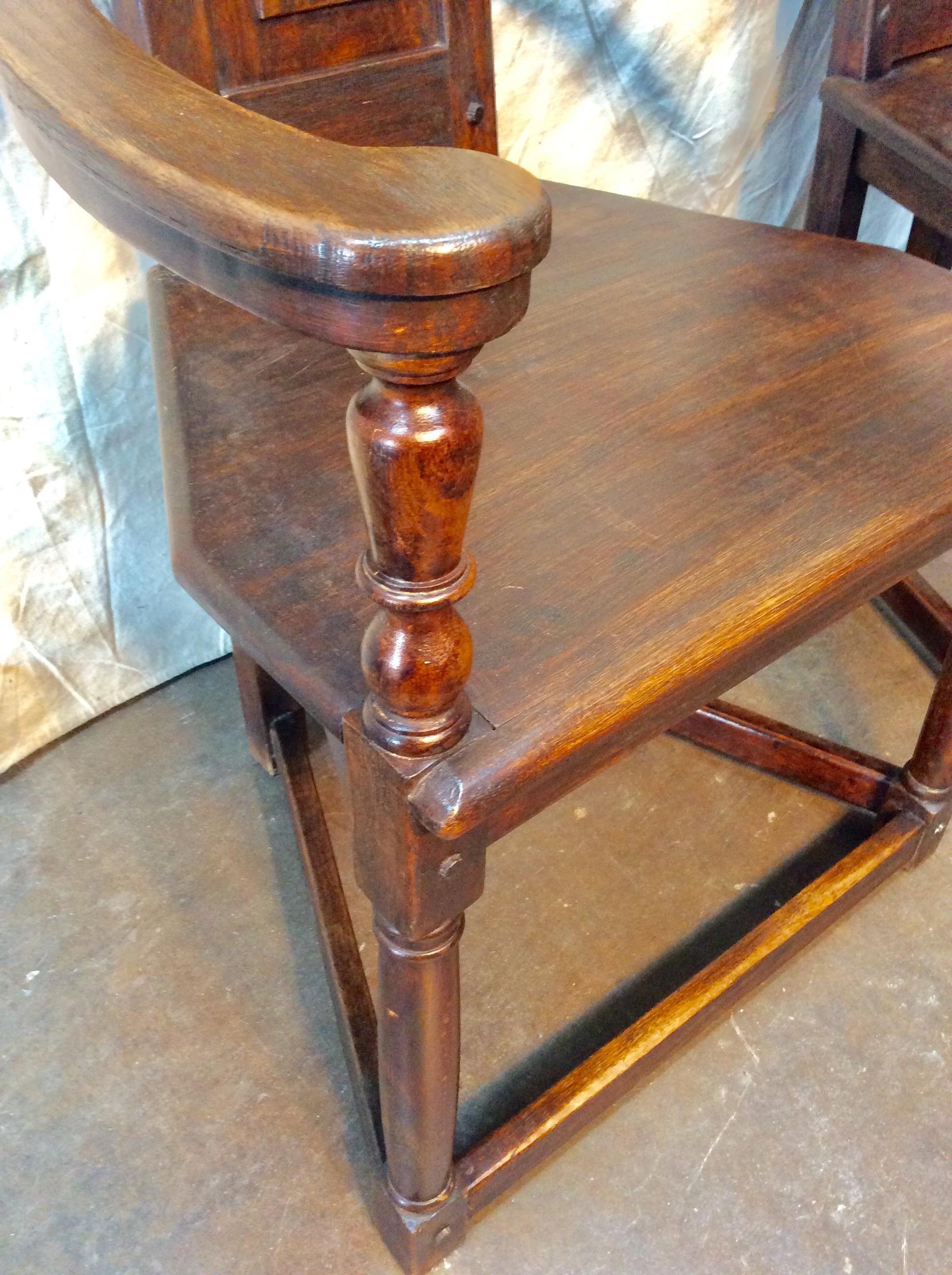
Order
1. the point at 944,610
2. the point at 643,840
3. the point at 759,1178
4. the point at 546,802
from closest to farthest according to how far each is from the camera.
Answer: the point at 546,802 < the point at 759,1178 < the point at 643,840 < the point at 944,610

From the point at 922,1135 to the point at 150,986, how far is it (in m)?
0.62

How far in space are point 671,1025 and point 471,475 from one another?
54 centimetres

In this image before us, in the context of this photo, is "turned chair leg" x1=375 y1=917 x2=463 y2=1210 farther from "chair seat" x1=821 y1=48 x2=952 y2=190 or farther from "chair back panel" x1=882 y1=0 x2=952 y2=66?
"chair back panel" x1=882 y1=0 x2=952 y2=66

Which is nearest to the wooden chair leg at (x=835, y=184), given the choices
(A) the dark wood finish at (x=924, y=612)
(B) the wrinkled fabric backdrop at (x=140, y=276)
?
(B) the wrinkled fabric backdrop at (x=140, y=276)

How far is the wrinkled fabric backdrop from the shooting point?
0.92 metres

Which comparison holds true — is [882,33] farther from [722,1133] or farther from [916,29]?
[722,1133]

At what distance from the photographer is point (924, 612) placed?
3.92 feet

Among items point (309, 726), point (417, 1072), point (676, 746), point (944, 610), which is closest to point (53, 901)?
point (309, 726)

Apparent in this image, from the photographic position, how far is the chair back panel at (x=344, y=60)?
27.6 inches

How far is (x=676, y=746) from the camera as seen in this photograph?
1.11 meters

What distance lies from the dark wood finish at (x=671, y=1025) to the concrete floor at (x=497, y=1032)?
0.24ft

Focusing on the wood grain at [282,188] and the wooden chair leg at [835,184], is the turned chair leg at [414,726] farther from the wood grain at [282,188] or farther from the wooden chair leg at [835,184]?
the wooden chair leg at [835,184]

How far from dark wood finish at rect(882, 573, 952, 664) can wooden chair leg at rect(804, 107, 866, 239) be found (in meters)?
0.39

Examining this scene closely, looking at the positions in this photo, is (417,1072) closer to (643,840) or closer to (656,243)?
(643,840)
